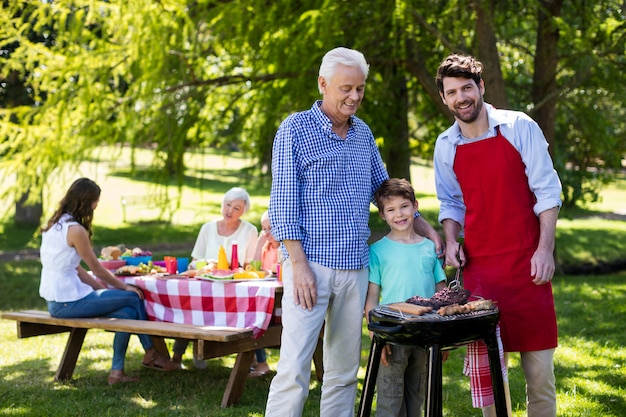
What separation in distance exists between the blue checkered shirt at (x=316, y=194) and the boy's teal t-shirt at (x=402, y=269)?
20 cm

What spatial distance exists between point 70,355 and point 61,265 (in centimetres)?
77

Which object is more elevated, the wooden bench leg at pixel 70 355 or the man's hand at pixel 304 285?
the man's hand at pixel 304 285

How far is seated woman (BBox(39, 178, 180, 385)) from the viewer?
6000 millimetres

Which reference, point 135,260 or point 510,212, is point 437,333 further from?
point 135,260

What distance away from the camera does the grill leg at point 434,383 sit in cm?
333

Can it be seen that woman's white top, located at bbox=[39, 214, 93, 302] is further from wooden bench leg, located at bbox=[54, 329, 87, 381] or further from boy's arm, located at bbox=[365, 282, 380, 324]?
boy's arm, located at bbox=[365, 282, 380, 324]

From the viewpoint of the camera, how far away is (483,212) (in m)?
3.81

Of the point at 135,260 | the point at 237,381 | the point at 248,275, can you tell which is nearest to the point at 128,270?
the point at 135,260

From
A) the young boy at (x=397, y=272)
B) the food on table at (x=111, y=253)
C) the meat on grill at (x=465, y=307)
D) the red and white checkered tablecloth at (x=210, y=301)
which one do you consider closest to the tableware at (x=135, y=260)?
the food on table at (x=111, y=253)

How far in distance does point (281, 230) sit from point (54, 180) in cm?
652

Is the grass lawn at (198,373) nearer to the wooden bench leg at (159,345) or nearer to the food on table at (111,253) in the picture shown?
the wooden bench leg at (159,345)

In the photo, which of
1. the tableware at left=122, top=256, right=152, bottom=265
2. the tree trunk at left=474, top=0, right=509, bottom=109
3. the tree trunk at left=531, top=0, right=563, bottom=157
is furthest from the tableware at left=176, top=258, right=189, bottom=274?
the tree trunk at left=531, top=0, right=563, bottom=157

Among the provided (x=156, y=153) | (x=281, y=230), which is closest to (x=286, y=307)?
(x=281, y=230)

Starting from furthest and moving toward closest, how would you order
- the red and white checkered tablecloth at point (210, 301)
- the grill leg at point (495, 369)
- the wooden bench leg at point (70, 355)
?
the wooden bench leg at point (70, 355)
the red and white checkered tablecloth at point (210, 301)
the grill leg at point (495, 369)
